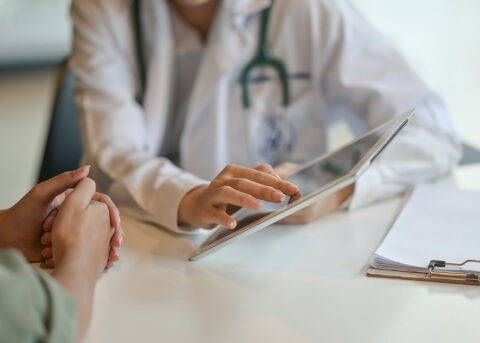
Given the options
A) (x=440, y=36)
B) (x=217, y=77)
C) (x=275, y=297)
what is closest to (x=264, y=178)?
(x=275, y=297)

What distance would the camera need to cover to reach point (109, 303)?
75 cm

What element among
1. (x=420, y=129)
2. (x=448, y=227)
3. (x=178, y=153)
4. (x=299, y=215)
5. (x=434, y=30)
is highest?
(x=434, y=30)

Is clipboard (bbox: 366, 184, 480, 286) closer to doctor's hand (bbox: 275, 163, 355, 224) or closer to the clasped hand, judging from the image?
doctor's hand (bbox: 275, 163, 355, 224)

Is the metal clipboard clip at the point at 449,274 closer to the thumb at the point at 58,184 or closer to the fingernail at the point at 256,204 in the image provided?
Answer: the fingernail at the point at 256,204

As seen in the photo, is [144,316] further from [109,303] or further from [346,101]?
[346,101]

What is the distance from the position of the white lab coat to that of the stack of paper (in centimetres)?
18

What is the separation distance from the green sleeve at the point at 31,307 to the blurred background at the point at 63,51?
2.57 m

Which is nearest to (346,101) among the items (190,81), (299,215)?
(190,81)

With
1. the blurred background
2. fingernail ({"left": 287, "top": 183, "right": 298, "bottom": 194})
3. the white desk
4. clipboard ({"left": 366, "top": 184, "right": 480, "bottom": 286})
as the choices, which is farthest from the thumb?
the blurred background

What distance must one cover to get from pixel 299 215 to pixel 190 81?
49cm

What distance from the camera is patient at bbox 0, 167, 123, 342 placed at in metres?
0.54

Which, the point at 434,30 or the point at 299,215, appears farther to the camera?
the point at 434,30

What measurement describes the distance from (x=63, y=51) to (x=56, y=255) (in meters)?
3.00

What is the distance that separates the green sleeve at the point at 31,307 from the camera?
0.53 metres
